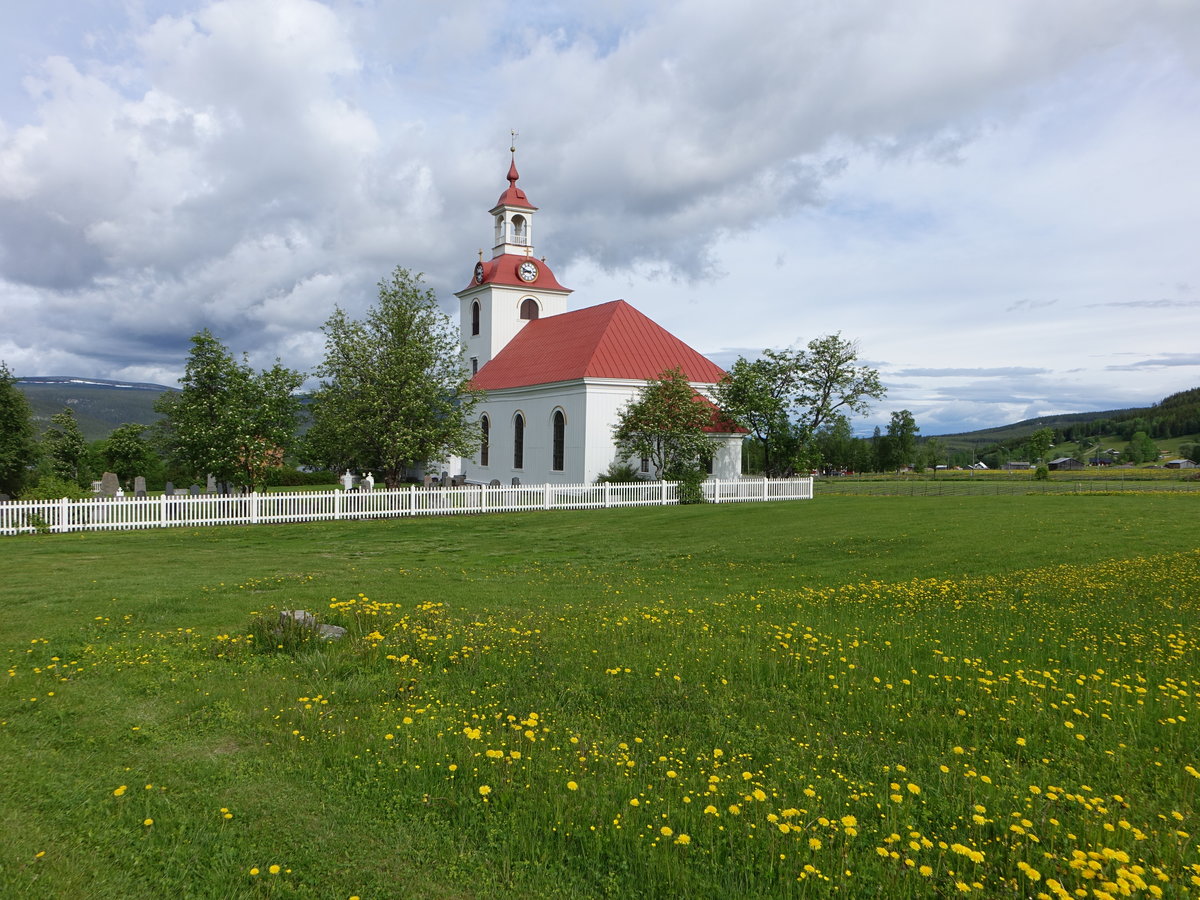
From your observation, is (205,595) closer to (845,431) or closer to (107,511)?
(107,511)

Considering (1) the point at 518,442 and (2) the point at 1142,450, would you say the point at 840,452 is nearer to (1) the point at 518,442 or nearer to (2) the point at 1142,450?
(2) the point at 1142,450

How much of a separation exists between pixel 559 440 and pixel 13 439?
2858 cm

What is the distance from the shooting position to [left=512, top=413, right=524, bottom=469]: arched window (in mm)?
38225

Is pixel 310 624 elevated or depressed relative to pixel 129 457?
depressed

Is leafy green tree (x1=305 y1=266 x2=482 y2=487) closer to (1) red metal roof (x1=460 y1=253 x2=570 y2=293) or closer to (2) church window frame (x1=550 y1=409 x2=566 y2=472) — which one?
(2) church window frame (x1=550 y1=409 x2=566 y2=472)

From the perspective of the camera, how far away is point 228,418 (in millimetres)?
25078

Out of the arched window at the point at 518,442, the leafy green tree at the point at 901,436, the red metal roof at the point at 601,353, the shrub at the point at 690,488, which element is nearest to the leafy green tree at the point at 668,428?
the shrub at the point at 690,488

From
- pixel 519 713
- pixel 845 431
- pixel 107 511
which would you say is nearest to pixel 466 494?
pixel 107 511

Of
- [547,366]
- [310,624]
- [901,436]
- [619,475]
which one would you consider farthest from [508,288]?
[901,436]

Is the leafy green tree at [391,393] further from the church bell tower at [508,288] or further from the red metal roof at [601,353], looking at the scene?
the church bell tower at [508,288]

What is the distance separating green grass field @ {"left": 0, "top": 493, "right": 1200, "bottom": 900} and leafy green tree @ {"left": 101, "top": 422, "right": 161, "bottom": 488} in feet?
131

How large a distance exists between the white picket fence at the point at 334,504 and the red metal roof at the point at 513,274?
752 inches

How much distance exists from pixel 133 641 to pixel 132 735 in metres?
2.84

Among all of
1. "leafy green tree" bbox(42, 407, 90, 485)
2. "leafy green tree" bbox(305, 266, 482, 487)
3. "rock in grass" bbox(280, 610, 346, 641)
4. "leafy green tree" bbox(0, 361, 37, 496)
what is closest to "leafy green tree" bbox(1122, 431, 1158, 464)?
"leafy green tree" bbox(305, 266, 482, 487)
